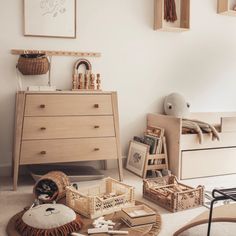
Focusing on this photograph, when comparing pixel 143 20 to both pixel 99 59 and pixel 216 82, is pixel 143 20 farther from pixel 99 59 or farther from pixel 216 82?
pixel 216 82

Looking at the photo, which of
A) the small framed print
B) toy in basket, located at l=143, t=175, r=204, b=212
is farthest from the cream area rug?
the small framed print

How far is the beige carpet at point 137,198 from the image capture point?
229 cm

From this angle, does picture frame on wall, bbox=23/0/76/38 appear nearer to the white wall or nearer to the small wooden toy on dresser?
the white wall

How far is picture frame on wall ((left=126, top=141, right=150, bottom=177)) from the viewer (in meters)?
3.58

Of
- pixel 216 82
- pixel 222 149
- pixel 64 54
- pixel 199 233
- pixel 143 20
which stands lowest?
pixel 199 233

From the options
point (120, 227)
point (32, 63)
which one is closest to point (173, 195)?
point (120, 227)

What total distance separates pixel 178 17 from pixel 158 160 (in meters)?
1.66

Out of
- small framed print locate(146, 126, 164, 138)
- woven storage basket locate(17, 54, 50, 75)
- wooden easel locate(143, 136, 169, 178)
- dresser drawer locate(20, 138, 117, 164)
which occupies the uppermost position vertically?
woven storage basket locate(17, 54, 50, 75)

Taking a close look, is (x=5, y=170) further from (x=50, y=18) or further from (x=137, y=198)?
(x=50, y=18)

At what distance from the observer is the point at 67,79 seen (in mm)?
3658

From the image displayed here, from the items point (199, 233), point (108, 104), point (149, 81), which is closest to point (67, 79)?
point (108, 104)

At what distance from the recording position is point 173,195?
2584 millimetres

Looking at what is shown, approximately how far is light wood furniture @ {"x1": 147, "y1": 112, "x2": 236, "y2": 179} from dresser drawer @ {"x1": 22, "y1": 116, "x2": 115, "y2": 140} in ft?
2.07

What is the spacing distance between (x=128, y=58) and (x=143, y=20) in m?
0.44
